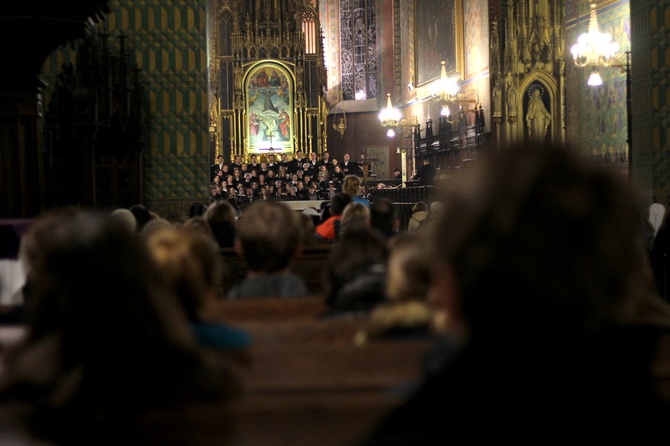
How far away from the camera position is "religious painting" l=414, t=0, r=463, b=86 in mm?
29859

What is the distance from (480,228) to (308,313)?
9.52 ft

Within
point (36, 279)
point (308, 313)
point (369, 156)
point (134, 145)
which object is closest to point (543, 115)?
point (134, 145)

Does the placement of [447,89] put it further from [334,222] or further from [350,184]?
[334,222]

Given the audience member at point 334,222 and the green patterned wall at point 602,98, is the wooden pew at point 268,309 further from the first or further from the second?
the green patterned wall at point 602,98

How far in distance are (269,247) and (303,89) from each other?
3476 centimetres

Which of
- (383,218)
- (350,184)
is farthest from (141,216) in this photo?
(350,184)

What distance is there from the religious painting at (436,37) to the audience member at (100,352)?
92.8 feet

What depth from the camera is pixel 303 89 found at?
39219 millimetres

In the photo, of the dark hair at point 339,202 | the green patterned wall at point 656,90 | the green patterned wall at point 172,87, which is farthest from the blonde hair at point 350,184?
the green patterned wall at point 172,87

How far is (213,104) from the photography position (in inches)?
1524

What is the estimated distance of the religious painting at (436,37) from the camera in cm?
2986

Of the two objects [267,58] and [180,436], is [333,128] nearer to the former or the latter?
[267,58]

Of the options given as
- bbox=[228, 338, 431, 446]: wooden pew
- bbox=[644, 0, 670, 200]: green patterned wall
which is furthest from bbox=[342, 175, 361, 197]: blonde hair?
bbox=[228, 338, 431, 446]: wooden pew

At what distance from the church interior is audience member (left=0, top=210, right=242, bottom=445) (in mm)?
706
